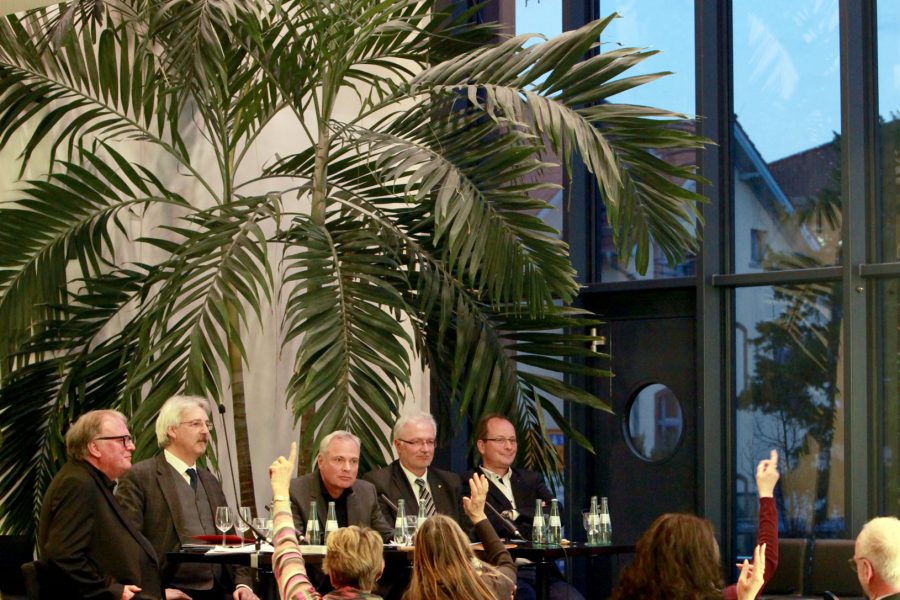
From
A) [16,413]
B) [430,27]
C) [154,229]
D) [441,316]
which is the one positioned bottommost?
[16,413]

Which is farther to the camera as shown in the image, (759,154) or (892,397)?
(759,154)

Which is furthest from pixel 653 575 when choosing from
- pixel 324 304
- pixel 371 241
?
pixel 371 241

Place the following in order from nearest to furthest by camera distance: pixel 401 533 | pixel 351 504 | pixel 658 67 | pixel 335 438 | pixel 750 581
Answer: pixel 750 581 → pixel 401 533 → pixel 335 438 → pixel 351 504 → pixel 658 67

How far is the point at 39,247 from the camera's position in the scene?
20.8 feet

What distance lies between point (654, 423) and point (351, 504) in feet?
8.59

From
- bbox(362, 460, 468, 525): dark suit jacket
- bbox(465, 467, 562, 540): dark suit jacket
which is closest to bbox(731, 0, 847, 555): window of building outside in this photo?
bbox(465, 467, 562, 540): dark suit jacket

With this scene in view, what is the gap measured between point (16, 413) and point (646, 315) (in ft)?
11.7

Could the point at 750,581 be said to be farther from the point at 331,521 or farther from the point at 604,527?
the point at 604,527

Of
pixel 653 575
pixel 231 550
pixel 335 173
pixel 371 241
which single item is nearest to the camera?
pixel 653 575

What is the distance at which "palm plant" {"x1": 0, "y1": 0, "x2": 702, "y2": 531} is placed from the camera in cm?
569

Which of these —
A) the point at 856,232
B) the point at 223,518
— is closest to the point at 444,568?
the point at 223,518

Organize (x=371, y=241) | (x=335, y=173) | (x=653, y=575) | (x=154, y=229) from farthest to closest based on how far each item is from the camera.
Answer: (x=154, y=229) < (x=335, y=173) < (x=371, y=241) < (x=653, y=575)

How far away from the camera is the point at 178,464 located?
5.36 m

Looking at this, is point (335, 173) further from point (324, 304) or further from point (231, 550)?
point (231, 550)
